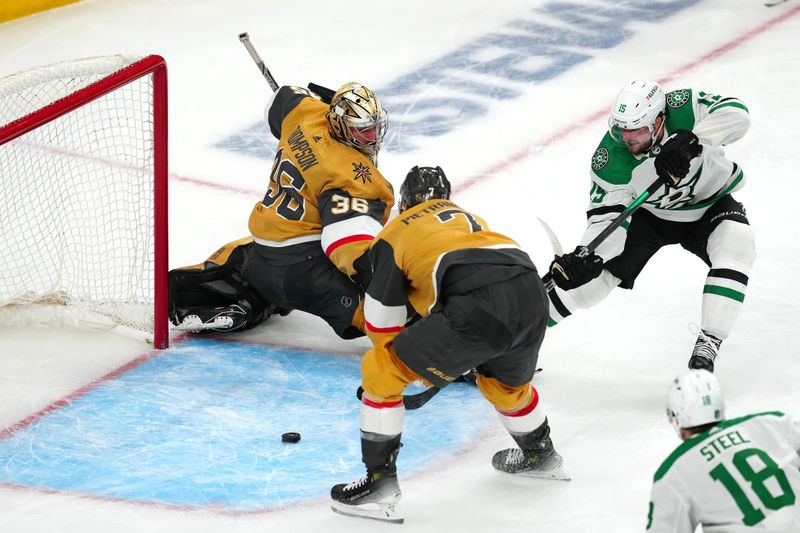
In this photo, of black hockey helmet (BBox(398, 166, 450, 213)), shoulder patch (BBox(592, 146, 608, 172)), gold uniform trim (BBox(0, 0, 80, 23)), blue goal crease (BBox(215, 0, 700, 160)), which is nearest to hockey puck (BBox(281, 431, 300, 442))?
black hockey helmet (BBox(398, 166, 450, 213))

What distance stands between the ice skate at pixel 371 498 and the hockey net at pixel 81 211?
1232 millimetres

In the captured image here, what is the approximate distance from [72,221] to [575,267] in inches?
79.0

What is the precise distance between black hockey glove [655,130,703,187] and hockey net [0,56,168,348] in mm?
1576

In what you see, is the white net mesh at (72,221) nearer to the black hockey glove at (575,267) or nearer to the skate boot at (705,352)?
the black hockey glove at (575,267)

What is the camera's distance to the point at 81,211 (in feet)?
16.3

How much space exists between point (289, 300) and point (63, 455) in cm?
95

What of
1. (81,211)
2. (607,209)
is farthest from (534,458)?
(81,211)

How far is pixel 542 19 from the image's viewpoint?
7.53m

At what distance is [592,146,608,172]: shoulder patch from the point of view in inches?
162

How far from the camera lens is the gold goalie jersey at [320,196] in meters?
4.08

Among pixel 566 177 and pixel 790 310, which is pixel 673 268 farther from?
pixel 566 177

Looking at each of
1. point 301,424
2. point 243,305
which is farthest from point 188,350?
point 301,424

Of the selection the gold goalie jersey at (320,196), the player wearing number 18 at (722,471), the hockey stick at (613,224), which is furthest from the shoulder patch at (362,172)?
the player wearing number 18 at (722,471)

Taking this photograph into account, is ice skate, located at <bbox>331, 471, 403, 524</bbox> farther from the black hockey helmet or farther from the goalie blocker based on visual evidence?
the goalie blocker
